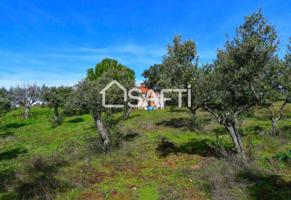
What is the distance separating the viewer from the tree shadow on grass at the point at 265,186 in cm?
1066

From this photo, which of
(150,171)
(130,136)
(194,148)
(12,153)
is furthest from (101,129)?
(12,153)

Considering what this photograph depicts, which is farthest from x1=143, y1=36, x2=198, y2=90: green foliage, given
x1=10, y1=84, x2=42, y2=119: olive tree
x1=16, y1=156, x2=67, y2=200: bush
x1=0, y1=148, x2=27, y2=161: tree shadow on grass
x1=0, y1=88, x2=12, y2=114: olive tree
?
x1=10, y1=84, x2=42, y2=119: olive tree

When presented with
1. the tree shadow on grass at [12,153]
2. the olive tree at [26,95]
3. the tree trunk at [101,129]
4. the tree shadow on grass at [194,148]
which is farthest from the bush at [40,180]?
the olive tree at [26,95]

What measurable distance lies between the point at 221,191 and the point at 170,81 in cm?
613

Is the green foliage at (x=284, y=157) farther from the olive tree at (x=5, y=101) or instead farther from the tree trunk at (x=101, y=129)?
the olive tree at (x=5, y=101)

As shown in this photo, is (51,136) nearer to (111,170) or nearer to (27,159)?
(27,159)

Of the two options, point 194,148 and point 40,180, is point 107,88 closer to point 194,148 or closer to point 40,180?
point 194,148

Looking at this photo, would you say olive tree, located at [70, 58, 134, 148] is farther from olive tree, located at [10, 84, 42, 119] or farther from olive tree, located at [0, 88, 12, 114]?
olive tree, located at [10, 84, 42, 119]

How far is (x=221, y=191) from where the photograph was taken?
11.0 metres

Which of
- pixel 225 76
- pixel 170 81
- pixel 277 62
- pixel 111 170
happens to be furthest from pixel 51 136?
pixel 277 62

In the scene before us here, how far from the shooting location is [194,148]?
767 inches

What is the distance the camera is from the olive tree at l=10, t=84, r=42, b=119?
48125 mm

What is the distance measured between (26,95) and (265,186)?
4488 cm

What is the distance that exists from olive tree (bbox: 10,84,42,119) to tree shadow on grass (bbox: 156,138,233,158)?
34.1 meters
